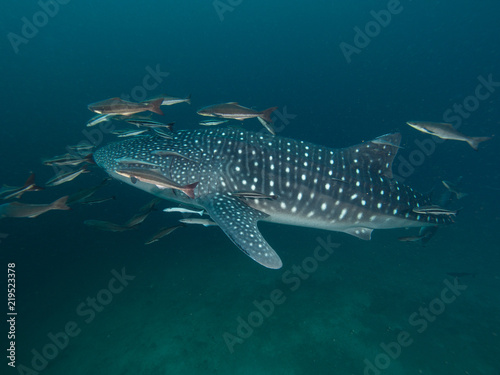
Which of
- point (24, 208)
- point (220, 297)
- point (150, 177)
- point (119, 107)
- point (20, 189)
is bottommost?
point (220, 297)

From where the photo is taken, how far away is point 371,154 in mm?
6570

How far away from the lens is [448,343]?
243 inches

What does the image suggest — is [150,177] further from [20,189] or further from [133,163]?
[20,189]

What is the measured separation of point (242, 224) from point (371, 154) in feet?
13.8

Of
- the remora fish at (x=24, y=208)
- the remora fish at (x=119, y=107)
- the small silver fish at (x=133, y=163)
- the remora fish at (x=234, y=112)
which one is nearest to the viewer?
the remora fish at (x=24, y=208)

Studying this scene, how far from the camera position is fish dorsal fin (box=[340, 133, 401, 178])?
255 inches

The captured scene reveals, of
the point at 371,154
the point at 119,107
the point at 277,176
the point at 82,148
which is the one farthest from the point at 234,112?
the point at 82,148

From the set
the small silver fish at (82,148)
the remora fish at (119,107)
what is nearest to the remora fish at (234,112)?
the remora fish at (119,107)

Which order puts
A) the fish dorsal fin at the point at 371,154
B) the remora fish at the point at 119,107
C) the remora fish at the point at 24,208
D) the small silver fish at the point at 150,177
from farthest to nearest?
1. the fish dorsal fin at the point at 371,154
2. the remora fish at the point at 119,107
3. the remora fish at the point at 24,208
4. the small silver fish at the point at 150,177

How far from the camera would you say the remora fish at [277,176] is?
5.54m

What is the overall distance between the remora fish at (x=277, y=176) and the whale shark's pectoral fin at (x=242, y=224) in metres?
0.02

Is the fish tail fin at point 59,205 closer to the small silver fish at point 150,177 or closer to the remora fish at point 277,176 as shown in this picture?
the remora fish at point 277,176

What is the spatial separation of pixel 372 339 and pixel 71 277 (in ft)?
31.2

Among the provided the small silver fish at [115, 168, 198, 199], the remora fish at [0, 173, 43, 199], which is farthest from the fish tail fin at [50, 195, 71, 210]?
the small silver fish at [115, 168, 198, 199]
